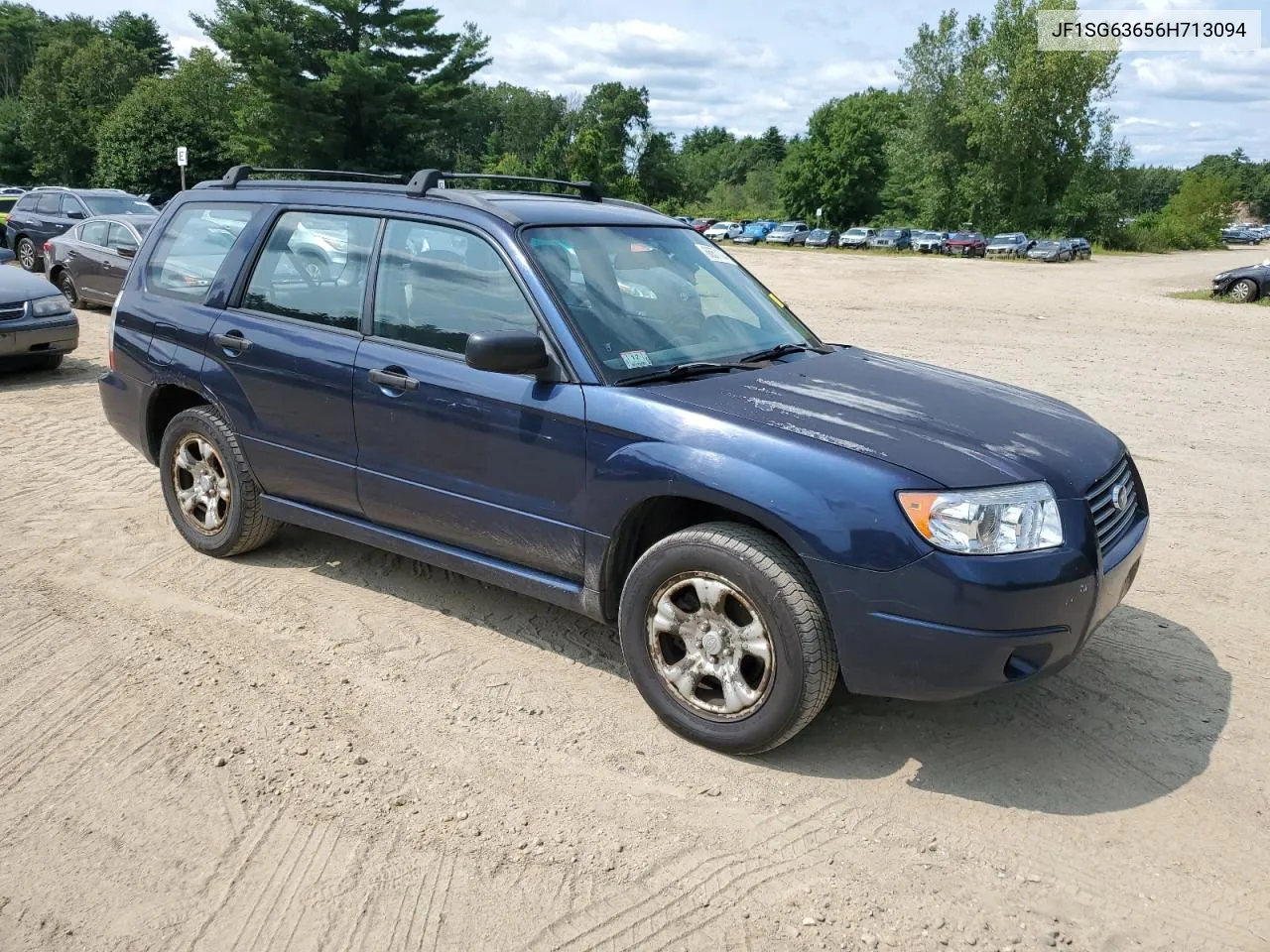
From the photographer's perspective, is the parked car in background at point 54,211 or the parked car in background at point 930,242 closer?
the parked car in background at point 54,211

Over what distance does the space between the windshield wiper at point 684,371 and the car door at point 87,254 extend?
44.0 feet

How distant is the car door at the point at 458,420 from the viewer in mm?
3990

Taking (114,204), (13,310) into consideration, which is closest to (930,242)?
(114,204)

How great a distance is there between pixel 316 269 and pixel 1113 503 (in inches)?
137

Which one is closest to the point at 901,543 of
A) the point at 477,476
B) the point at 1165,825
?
the point at 1165,825

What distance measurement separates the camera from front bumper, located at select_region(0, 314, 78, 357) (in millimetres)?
10023

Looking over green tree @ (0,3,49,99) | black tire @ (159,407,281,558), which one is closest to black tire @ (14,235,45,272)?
black tire @ (159,407,281,558)

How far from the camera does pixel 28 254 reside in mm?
18875

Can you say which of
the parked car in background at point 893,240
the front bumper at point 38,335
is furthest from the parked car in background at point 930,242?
the front bumper at point 38,335

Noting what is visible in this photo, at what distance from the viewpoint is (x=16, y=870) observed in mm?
3037

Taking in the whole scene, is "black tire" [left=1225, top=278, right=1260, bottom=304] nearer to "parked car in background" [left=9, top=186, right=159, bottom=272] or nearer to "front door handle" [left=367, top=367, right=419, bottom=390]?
"parked car in background" [left=9, top=186, right=159, bottom=272]

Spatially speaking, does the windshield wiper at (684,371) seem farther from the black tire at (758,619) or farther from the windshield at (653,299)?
the black tire at (758,619)

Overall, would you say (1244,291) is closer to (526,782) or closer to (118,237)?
(118,237)

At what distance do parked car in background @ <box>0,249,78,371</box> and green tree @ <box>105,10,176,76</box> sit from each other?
98153 millimetres
